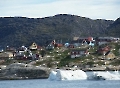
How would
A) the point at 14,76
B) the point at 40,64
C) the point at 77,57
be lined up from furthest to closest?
the point at 77,57 → the point at 40,64 → the point at 14,76

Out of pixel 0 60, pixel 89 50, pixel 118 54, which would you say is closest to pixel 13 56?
pixel 0 60

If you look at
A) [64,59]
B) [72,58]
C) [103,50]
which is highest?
[103,50]

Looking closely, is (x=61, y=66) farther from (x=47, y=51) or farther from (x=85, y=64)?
(x=47, y=51)

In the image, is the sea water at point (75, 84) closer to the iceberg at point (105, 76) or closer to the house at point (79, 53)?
the iceberg at point (105, 76)

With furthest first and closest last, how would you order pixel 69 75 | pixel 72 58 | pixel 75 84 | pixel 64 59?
1. pixel 72 58
2. pixel 64 59
3. pixel 69 75
4. pixel 75 84

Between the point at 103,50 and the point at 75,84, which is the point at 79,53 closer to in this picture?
the point at 103,50

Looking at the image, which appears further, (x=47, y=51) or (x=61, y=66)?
(x=47, y=51)

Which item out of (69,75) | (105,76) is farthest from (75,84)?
(69,75)

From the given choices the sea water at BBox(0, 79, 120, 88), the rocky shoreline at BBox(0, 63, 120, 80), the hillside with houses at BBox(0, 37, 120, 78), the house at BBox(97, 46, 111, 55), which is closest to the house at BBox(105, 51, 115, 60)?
the hillside with houses at BBox(0, 37, 120, 78)

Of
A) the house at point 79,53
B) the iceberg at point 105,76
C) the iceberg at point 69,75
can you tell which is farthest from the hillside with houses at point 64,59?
the iceberg at point 105,76

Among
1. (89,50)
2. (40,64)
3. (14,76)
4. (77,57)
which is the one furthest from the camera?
(89,50)
